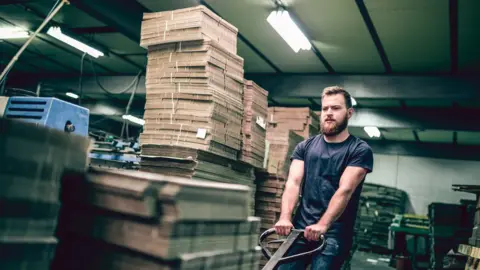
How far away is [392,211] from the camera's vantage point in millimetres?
17609

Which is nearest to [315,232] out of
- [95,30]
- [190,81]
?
[190,81]

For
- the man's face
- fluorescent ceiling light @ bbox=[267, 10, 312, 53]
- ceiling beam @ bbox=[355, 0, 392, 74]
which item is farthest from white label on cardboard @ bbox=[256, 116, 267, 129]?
the man's face

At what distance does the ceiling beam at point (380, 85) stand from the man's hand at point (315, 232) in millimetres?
7602

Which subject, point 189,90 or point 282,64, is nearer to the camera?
point 189,90

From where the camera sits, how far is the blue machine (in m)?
3.80

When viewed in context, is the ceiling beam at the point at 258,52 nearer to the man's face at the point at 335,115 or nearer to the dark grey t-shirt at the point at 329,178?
the man's face at the point at 335,115

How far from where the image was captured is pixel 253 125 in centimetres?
672

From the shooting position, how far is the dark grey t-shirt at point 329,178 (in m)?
3.66

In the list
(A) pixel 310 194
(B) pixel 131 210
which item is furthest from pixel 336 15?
(B) pixel 131 210

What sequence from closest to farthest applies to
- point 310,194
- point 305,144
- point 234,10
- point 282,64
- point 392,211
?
1. point 310,194
2. point 305,144
3. point 234,10
4. point 282,64
5. point 392,211

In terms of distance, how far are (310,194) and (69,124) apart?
241cm

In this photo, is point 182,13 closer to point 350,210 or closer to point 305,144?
point 305,144

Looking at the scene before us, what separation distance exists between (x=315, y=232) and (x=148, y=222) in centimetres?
219

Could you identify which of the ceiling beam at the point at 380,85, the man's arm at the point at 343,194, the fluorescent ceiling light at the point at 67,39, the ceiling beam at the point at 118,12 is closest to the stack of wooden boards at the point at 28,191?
the man's arm at the point at 343,194
